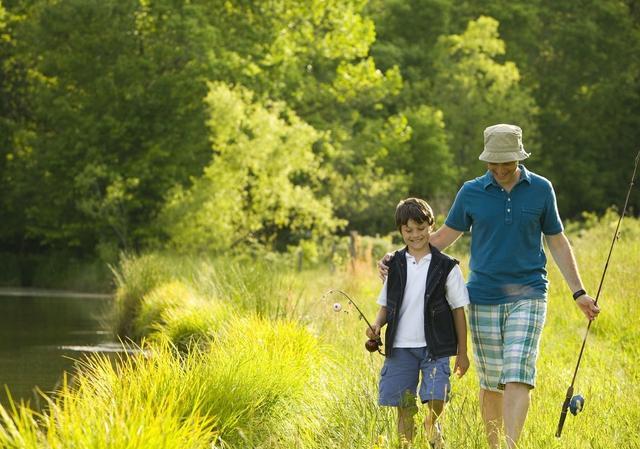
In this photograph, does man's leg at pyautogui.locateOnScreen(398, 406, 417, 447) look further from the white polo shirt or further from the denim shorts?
the white polo shirt

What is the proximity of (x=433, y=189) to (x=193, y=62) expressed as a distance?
13485 millimetres

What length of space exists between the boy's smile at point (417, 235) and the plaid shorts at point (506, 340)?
466mm

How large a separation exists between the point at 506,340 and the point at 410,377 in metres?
0.57

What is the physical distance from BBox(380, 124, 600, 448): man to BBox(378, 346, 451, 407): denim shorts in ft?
1.27

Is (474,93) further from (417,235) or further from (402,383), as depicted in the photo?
(402,383)

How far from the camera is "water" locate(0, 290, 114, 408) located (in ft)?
44.4

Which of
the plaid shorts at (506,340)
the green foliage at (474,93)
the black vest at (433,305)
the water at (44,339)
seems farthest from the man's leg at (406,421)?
the green foliage at (474,93)

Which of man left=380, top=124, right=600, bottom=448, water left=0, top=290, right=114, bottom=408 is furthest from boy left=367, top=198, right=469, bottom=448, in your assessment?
water left=0, top=290, right=114, bottom=408

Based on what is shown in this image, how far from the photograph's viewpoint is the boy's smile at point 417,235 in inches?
268

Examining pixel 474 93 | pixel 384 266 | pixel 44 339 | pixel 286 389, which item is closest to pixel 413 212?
pixel 384 266

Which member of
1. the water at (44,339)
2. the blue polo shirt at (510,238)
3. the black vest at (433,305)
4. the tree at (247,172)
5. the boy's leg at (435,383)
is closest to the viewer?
the boy's leg at (435,383)

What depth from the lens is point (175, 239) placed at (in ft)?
107

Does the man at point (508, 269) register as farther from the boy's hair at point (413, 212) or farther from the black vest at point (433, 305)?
the boy's hair at point (413, 212)

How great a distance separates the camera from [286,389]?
849 cm
